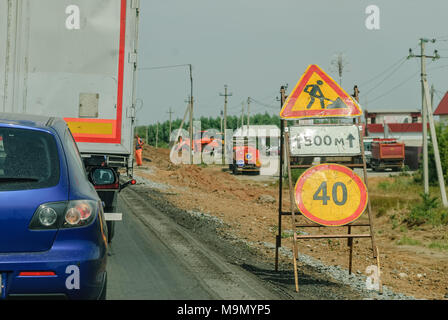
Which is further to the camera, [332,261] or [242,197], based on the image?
[242,197]

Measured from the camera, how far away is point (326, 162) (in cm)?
754

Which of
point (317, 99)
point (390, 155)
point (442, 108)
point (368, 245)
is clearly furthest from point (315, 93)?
point (442, 108)

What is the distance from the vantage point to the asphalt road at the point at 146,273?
247 inches

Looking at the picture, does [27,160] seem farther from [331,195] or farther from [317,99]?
[317,99]

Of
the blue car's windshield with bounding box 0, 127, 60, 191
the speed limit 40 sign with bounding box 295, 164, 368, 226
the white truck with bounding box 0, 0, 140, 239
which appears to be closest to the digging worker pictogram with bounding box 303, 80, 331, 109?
the speed limit 40 sign with bounding box 295, 164, 368, 226

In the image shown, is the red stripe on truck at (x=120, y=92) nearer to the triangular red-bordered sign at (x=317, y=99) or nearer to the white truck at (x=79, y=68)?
the white truck at (x=79, y=68)

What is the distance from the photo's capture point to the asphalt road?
6.27m

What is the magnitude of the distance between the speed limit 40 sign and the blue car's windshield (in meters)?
3.47

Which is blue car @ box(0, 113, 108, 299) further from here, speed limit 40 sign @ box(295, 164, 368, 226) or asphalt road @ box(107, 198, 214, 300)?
speed limit 40 sign @ box(295, 164, 368, 226)

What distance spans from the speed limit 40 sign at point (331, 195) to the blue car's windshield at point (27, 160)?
3.47m

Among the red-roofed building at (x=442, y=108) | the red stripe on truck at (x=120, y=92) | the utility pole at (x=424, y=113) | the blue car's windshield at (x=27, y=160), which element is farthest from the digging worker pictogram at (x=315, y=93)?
the red-roofed building at (x=442, y=108)

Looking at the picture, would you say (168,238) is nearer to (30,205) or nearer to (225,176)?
(30,205)

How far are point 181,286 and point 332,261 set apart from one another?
4220 millimetres
